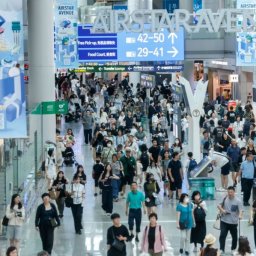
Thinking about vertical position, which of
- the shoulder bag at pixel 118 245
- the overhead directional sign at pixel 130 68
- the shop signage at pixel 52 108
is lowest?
the shoulder bag at pixel 118 245

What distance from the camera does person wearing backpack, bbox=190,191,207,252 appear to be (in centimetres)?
1509

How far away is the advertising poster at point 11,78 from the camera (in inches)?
541

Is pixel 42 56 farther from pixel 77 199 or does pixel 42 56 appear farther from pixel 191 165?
pixel 77 199

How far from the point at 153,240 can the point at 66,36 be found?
1988 cm

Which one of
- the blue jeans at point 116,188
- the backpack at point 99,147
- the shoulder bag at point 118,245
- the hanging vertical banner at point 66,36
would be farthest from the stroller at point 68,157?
the shoulder bag at point 118,245

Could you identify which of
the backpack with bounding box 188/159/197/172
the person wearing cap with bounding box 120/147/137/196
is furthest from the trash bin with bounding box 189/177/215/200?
the person wearing cap with bounding box 120/147/137/196

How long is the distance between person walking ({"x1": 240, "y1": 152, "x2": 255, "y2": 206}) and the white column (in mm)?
7688

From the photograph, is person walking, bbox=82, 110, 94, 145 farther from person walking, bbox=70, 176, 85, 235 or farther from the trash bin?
person walking, bbox=70, 176, 85, 235

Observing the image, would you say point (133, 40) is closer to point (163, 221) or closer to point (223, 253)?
point (163, 221)

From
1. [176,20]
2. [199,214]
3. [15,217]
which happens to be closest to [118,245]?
[199,214]

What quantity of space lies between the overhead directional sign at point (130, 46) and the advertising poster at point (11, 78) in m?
20.4

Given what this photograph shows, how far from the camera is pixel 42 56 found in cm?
2641

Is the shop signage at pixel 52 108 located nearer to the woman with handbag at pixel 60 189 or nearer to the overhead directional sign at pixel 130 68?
the woman with handbag at pixel 60 189

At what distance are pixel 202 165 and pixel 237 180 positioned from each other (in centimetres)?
199
